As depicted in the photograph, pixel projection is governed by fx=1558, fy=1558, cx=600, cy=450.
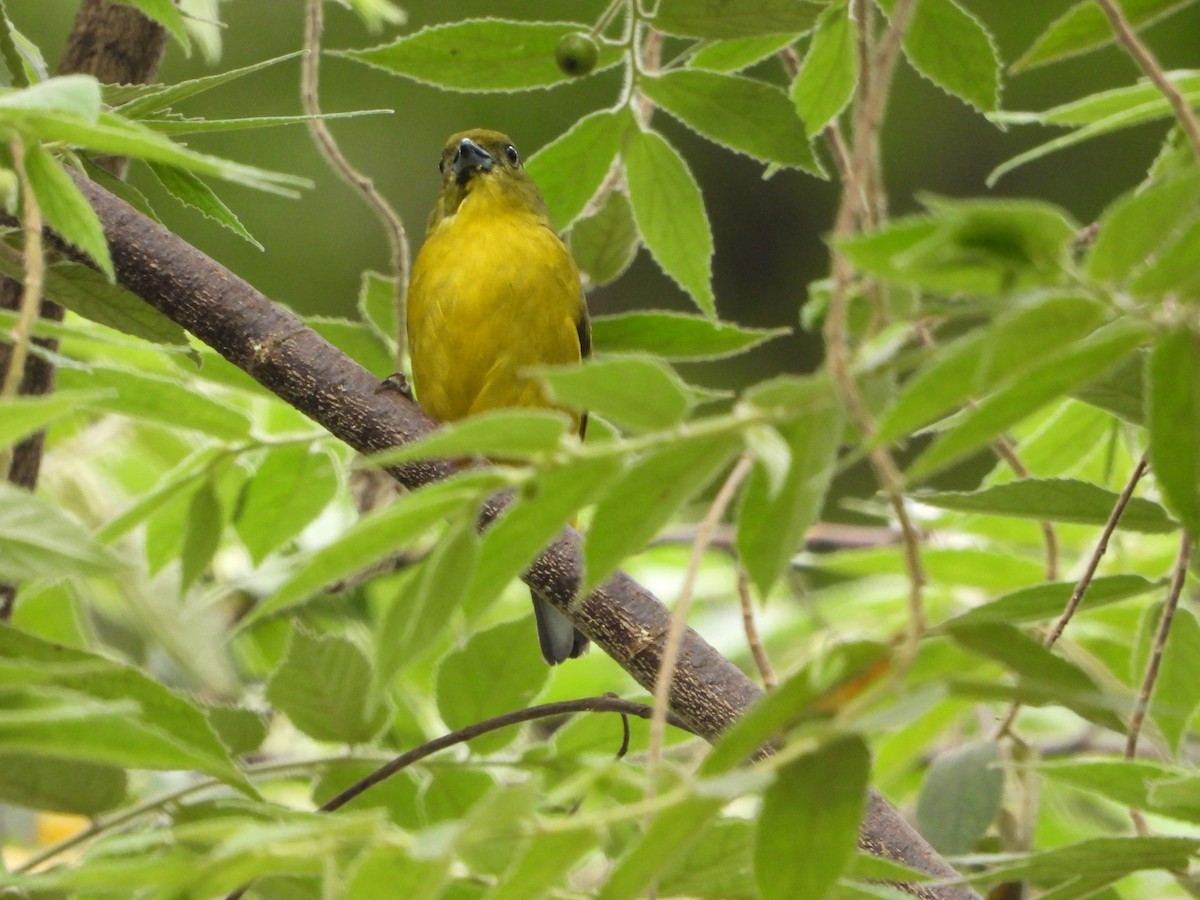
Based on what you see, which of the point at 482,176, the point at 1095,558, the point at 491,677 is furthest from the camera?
the point at 482,176

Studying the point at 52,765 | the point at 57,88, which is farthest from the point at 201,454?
the point at 57,88

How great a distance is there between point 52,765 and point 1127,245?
0.92 metres

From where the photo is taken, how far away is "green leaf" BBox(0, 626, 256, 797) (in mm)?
842

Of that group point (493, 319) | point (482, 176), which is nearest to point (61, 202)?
point (493, 319)

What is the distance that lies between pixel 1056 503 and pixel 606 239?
0.79 m

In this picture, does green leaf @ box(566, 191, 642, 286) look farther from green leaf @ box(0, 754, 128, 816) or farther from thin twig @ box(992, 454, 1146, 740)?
green leaf @ box(0, 754, 128, 816)

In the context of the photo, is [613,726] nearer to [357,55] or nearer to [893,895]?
[893,895]

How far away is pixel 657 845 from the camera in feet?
2.67

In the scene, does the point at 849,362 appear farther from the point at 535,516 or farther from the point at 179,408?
the point at 179,408

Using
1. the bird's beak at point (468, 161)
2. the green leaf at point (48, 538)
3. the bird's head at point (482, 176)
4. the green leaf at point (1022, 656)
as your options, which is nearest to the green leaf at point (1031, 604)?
the green leaf at point (1022, 656)

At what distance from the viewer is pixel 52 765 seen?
126 cm

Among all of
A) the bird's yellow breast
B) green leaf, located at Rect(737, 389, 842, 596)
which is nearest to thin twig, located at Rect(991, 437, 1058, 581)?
green leaf, located at Rect(737, 389, 842, 596)

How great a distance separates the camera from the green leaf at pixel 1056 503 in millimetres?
1226

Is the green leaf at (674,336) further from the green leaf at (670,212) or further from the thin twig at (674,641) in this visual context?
the thin twig at (674,641)
